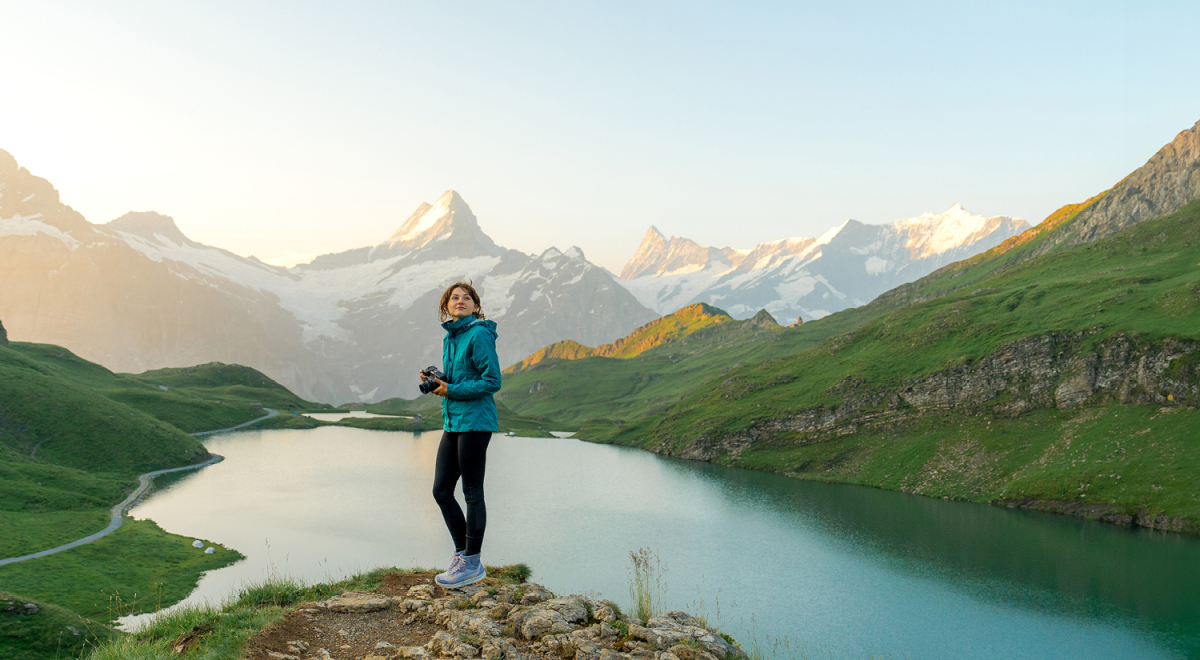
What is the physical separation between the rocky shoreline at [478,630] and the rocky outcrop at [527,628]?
2cm

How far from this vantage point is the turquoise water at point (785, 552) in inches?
1677

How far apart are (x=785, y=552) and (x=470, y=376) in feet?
191

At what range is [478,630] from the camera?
1180cm

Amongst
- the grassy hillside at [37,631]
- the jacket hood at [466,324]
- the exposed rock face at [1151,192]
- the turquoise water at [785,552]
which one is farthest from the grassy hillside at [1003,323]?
the grassy hillside at [37,631]

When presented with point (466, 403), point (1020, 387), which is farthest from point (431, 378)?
point (1020, 387)

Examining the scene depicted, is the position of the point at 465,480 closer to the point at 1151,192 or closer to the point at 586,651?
the point at 586,651

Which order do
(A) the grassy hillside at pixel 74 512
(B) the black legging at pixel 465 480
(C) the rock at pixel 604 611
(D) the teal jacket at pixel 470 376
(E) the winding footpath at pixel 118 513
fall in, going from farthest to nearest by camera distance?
(E) the winding footpath at pixel 118 513
(A) the grassy hillside at pixel 74 512
(C) the rock at pixel 604 611
(B) the black legging at pixel 465 480
(D) the teal jacket at pixel 470 376

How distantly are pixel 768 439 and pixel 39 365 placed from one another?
15163cm

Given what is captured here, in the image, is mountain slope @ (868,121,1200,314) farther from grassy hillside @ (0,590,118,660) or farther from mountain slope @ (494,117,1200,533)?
grassy hillside @ (0,590,118,660)

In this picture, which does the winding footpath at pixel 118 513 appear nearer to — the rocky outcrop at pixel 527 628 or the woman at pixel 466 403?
the rocky outcrop at pixel 527 628

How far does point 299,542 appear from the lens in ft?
196

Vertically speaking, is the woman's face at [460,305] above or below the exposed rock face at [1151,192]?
below

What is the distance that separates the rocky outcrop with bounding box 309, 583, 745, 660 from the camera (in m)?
11.2

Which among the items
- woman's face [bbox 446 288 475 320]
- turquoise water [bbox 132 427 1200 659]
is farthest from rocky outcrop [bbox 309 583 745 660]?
turquoise water [bbox 132 427 1200 659]
